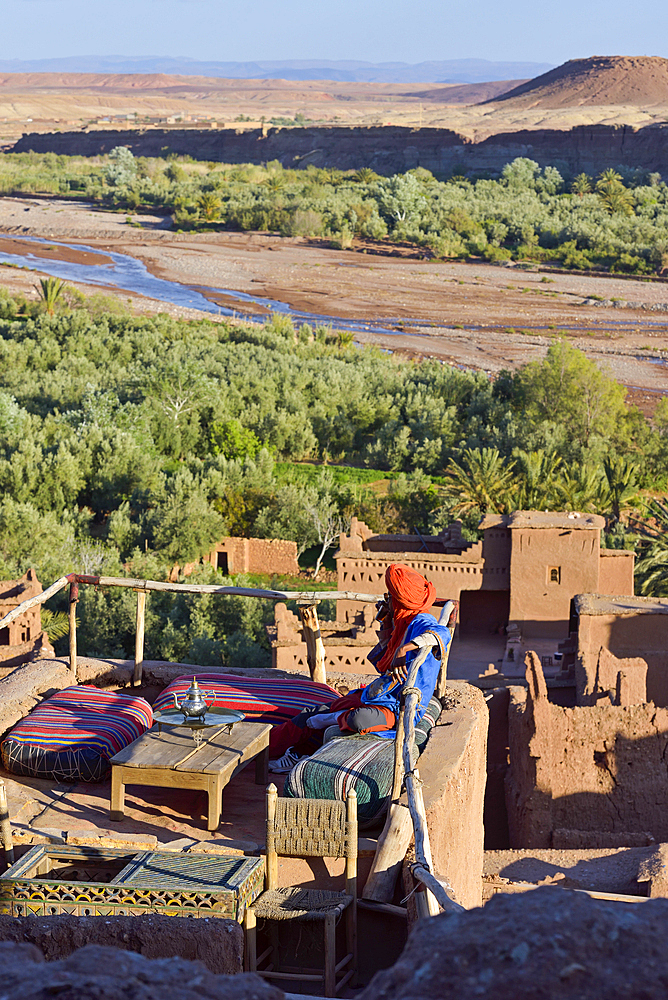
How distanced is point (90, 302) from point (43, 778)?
36.5 metres

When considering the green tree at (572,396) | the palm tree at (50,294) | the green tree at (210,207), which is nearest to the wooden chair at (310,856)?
the green tree at (572,396)

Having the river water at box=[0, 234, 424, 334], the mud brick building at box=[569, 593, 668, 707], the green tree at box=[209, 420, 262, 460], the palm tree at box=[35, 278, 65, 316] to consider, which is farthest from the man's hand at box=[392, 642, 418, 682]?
the river water at box=[0, 234, 424, 334]

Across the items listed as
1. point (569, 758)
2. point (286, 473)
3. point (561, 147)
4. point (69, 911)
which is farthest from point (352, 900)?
point (561, 147)

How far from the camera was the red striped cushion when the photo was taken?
4949 millimetres

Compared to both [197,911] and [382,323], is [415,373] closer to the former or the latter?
[382,323]

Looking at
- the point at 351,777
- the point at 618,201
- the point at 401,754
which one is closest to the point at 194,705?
the point at 351,777

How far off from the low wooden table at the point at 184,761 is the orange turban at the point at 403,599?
0.68 metres

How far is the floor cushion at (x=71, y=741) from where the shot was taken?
494cm

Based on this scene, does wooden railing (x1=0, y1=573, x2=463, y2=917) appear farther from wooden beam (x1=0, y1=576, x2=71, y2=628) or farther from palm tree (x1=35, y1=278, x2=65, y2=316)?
palm tree (x1=35, y1=278, x2=65, y2=316)

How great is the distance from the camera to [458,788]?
4.46m

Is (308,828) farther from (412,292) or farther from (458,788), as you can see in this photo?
(412,292)

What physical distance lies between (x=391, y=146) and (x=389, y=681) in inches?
3068

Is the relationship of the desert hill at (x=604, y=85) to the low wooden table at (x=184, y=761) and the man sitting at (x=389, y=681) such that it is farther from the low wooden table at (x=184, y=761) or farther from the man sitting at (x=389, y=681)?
the low wooden table at (x=184, y=761)

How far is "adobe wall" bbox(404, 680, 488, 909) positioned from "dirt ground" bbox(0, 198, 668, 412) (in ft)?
82.4
